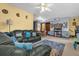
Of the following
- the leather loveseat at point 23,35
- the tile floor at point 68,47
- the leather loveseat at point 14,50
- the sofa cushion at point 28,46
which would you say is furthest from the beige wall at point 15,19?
the tile floor at point 68,47

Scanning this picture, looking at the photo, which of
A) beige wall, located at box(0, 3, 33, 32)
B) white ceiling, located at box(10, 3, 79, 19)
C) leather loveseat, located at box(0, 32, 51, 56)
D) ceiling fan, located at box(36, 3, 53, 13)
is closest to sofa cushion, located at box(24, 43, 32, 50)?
leather loveseat, located at box(0, 32, 51, 56)

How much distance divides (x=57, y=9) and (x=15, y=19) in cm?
96

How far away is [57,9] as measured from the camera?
2.92 meters

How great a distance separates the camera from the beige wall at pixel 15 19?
9.47 feet

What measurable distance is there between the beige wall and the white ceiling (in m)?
0.11

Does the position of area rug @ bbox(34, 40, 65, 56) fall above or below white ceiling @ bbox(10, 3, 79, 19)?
below

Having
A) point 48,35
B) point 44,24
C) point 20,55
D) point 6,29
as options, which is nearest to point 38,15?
point 44,24

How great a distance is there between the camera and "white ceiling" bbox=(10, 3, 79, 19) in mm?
2884

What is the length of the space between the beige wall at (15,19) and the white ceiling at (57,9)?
111mm

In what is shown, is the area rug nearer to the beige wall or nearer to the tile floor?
the tile floor

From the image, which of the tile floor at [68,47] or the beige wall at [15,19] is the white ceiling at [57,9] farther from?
the tile floor at [68,47]

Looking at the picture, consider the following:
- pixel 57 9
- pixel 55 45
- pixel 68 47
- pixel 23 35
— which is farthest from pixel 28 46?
pixel 57 9

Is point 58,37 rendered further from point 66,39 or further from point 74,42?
point 74,42

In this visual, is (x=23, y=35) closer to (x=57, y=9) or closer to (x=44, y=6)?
(x=44, y=6)
